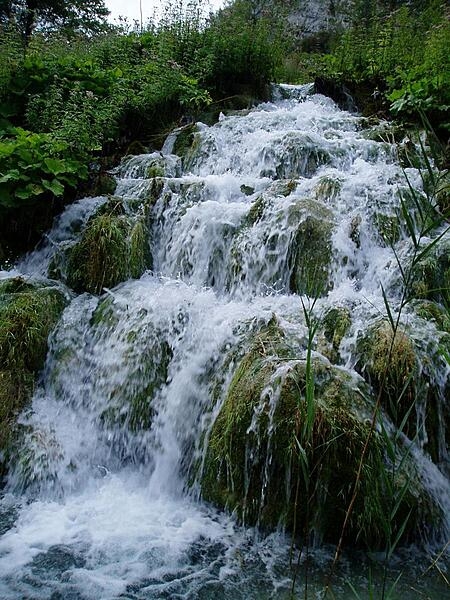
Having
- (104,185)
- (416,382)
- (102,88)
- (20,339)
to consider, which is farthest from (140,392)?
(102,88)

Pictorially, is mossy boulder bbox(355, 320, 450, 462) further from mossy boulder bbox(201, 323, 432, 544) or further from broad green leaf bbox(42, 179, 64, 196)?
broad green leaf bbox(42, 179, 64, 196)

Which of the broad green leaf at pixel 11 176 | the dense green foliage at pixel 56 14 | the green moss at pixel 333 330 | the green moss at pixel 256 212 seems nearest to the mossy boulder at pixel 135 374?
the green moss at pixel 333 330

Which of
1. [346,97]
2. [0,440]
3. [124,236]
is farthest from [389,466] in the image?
[346,97]

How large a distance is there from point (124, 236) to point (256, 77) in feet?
18.2

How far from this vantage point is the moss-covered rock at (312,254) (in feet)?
17.4

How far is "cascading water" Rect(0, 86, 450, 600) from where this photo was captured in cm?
336

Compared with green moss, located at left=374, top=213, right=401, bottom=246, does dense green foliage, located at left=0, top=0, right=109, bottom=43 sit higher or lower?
higher

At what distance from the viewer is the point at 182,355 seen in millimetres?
4762

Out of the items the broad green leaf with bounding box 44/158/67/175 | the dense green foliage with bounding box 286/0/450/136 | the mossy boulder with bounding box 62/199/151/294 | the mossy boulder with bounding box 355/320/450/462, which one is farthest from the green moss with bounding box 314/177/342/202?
the broad green leaf with bounding box 44/158/67/175

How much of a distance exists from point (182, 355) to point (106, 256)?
1.75 meters

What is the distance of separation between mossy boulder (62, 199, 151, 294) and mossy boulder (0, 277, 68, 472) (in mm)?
471

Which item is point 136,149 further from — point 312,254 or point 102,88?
point 312,254

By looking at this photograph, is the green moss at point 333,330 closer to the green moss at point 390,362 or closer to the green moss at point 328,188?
the green moss at point 390,362

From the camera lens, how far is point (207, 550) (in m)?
3.45
